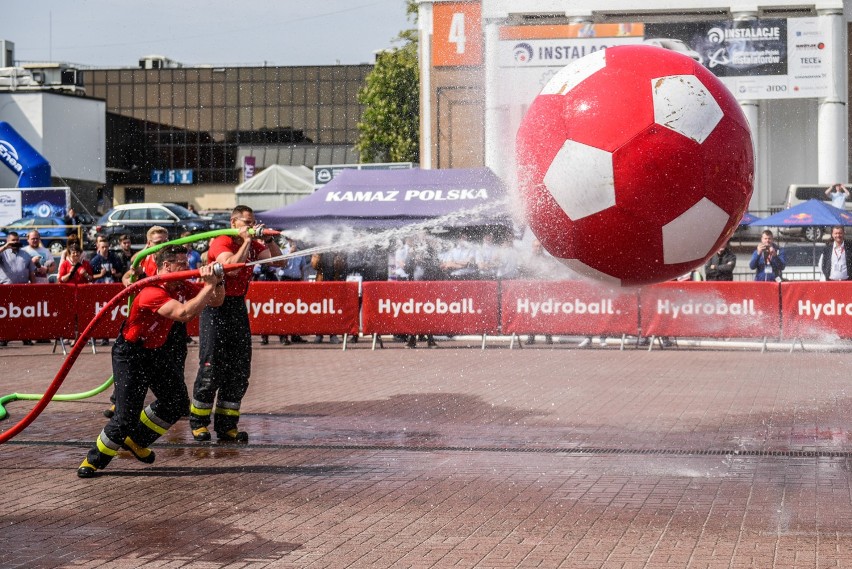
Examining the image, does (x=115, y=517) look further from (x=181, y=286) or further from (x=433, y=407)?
(x=433, y=407)

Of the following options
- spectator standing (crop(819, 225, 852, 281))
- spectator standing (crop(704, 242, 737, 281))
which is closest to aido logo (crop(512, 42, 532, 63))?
spectator standing (crop(704, 242, 737, 281))

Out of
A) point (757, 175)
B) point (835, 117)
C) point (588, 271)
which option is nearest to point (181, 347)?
point (588, 271)

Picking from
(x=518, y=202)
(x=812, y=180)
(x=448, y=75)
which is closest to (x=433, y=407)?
(x=518, y=202)

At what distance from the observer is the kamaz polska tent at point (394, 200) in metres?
19.4

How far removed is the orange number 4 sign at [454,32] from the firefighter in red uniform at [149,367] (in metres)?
16.7

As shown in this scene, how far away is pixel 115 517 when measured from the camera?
6.54m

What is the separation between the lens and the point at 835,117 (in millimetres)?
34156

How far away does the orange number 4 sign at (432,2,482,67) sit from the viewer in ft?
84.1

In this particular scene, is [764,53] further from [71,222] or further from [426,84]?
[71,222]

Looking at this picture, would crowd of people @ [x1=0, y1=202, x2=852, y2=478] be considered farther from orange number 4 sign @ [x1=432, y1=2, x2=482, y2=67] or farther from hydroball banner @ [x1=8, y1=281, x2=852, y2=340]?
orange number 4 sign @ [x1=432, y1=2, x2=482, y2=67]

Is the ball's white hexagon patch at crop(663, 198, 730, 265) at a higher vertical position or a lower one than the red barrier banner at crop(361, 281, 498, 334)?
higher

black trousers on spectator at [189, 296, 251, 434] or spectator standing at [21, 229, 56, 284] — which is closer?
black trousers on spectator at [189, 296, 251, 434]

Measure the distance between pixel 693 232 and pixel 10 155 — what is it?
3162 cm

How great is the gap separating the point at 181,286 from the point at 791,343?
10.9m
